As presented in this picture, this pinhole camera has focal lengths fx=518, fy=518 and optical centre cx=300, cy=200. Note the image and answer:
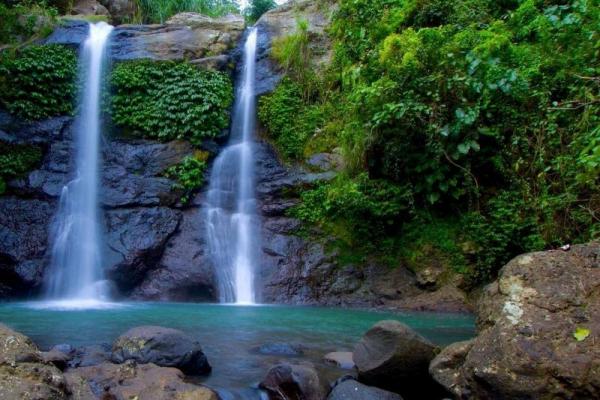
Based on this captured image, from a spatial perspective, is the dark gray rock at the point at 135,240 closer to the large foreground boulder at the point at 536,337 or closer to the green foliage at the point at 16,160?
the green foliage at the point at 16,160

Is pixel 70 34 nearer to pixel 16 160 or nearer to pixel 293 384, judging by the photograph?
pixel 16 160

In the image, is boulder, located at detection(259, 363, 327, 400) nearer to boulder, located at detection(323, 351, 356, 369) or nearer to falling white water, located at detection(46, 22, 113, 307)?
boulder, located at detection(323, 351, 356, 369)

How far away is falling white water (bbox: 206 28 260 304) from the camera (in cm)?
1102

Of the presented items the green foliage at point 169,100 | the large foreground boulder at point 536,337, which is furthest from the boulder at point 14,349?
the green foliage at point 169,100

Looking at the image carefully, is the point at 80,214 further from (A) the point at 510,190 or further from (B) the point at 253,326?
(A) the point at 510,190

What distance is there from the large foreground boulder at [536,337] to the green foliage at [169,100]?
1032cm

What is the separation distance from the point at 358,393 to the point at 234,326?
142 inches

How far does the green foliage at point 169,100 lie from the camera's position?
43.0ft

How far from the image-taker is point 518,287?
371 cm

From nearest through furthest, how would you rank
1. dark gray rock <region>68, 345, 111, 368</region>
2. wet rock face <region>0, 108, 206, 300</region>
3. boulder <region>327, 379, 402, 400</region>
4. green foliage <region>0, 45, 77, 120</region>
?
boulder <region>327, 379, 402, 400</region>, dark gray rock <region>68, 345, 111, 368</region>, wet rock face <region>0, 108, 206, 300</region>, green foliage <region>0, 45, 77, 120</region>

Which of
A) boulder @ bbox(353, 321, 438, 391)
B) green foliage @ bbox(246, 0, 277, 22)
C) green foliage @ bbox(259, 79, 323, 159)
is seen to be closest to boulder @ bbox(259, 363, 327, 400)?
boulder @ bbox(353, 321, 438, 391)

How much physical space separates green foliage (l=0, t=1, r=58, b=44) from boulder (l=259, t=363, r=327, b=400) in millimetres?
13214

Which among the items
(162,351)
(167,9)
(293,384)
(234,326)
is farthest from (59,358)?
(167,9)

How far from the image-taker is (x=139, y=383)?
406 cm
